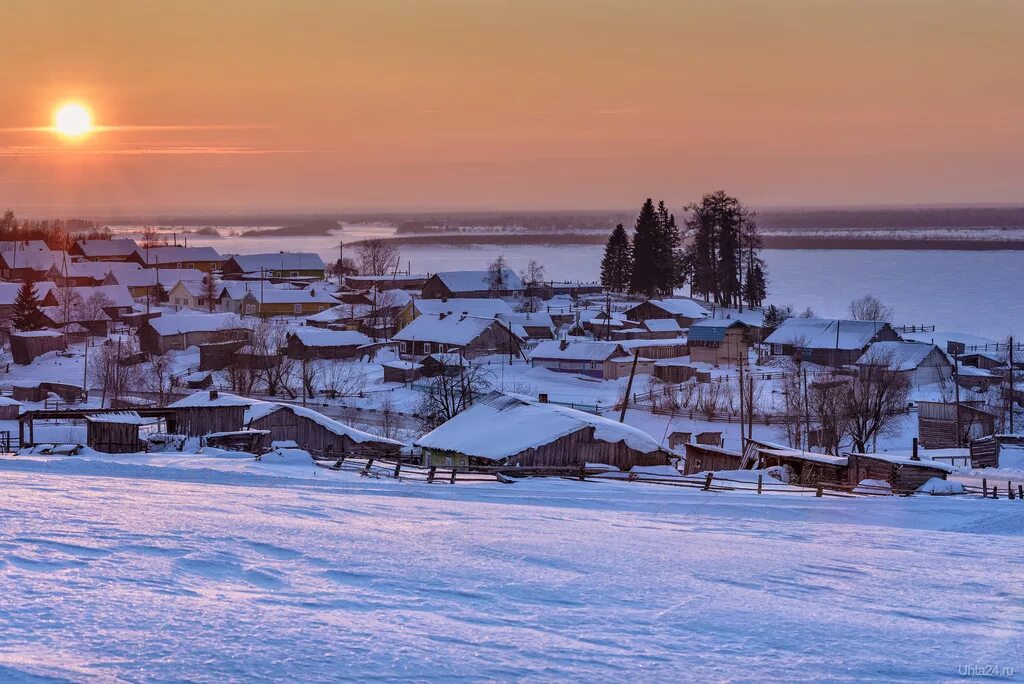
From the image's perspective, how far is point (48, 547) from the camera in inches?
382

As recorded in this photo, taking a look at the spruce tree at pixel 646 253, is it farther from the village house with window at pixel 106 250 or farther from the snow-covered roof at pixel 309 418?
the snow-covered roof at pixel 309 418

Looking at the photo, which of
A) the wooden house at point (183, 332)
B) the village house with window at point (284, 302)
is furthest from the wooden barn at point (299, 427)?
the village house with window at point (284, 302)

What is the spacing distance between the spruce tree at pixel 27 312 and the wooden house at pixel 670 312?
37025 mm

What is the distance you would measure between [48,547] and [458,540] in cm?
421

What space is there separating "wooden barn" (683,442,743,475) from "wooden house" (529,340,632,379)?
21.1 meters

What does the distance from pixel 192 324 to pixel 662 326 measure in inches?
1084

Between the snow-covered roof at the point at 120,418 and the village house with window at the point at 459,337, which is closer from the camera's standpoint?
the snow-covered roof at the point at 120,418

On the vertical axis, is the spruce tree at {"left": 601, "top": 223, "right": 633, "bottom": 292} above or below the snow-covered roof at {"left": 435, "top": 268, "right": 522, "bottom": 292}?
above

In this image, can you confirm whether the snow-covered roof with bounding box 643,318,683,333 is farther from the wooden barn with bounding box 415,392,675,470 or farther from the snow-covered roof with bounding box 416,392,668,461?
the wooden barn with bounding box 415,392,675,470

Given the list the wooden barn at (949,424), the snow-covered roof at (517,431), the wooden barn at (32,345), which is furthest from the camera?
the wooden barn at (32,345)

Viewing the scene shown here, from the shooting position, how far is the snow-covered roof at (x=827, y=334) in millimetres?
51562

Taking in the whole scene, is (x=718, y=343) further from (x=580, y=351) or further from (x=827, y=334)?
(x=580, y=351)

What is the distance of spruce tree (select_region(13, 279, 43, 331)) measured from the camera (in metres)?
62.3

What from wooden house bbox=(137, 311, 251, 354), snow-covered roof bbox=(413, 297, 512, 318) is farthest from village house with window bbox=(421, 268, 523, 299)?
wooden house bbox=(137, 311, 251, 354)
